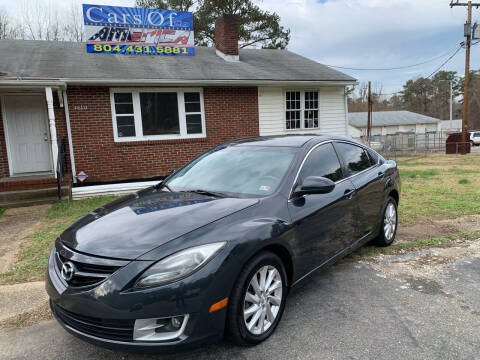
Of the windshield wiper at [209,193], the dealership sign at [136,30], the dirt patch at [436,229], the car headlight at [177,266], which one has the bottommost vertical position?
the dirt patch at [436,229]

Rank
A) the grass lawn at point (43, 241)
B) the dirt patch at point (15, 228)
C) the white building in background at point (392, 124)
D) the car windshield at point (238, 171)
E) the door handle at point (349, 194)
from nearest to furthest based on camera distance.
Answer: the car windshield at point (238, 171) → the door handle at point (349, 194) → the grass lawn at point (43, 241) → the dirt patch at point (15, 228) → the white building in background at point (392, 124)

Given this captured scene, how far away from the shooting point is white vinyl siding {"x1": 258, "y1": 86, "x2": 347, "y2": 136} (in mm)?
12008

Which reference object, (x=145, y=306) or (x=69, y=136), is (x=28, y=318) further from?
(x=69, y=136)

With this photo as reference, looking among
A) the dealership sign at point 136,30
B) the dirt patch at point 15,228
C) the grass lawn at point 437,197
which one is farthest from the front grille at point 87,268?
Result: the dealership sign at point 136,30

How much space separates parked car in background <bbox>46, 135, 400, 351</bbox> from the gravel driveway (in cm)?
27

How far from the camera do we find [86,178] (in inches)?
387

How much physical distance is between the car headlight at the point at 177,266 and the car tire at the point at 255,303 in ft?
1.04

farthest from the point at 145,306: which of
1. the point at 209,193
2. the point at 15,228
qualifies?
the point at 15,228

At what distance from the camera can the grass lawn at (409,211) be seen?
4392mm

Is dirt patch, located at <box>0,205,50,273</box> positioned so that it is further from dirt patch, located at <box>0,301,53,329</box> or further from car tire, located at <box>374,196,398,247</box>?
car tire, located at <box>374,196,398,247</box>

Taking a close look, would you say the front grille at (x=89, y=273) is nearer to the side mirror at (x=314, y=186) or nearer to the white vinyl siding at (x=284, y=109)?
the side mirror at (x=314, y=186)

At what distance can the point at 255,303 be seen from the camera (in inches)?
99.7

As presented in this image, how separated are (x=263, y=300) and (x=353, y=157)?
227cm

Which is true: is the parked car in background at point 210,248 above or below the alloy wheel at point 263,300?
above
